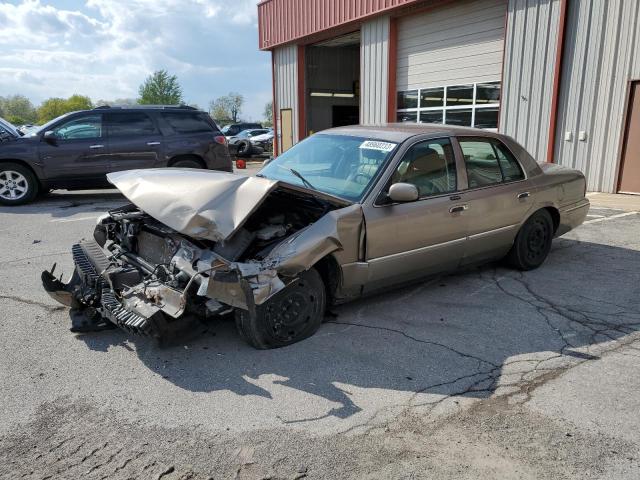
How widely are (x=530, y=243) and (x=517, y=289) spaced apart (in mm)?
771

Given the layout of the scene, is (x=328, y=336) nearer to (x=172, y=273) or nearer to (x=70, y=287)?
(x=172, y=273)

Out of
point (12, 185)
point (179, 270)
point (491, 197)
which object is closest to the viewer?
point (179, 270)

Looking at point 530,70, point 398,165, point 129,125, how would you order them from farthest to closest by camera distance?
point 530,70 < point 129,125 < point 398,165

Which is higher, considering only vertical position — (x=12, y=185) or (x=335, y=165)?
(x=335, y=165)

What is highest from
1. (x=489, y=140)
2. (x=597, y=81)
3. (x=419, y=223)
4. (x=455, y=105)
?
(x=597, y=81)

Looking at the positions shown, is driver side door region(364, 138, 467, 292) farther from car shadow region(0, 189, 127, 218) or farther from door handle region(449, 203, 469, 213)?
car shadow region(0, 189, 127, 218)

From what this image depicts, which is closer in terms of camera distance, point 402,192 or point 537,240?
point 402,192

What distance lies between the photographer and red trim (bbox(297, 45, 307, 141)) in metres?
19.2

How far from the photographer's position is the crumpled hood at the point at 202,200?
342 centimetres

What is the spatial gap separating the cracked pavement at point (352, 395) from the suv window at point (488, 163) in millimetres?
1168

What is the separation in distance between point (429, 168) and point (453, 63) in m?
9.76

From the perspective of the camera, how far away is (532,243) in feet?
18.8

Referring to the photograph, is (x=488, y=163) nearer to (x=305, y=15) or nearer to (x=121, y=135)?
(x=121, y=135)

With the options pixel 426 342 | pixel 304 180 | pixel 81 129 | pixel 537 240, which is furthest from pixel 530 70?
pixel 81 129
